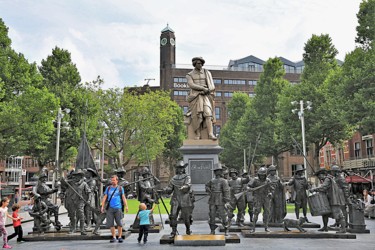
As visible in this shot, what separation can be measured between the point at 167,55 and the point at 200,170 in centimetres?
6353

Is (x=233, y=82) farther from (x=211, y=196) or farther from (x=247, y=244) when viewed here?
(x=247, y=244)

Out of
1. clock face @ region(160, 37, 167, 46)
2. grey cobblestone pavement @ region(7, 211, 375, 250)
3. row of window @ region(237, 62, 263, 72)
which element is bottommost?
grey cobblestone pavement @ region(7, 211, 375, 250)

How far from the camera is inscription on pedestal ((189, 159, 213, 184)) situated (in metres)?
14.9

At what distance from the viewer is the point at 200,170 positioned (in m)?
15.0

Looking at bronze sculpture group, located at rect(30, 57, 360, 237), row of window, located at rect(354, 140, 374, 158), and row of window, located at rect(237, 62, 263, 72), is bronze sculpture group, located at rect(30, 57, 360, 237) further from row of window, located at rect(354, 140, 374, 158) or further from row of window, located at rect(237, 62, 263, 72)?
row of window, located at rect(237, 62, 263, 72)

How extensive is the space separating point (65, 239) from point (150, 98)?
108 ft

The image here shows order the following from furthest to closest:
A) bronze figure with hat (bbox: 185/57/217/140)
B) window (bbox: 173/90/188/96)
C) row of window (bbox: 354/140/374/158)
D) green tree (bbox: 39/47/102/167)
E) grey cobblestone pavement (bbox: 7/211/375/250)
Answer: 1. window (bbox: 173/90/188/96)
2. row of window (bbox: 354/140/374/158)
3. green tree (bbox: 39/47/102/167)
4. bronze figure with hat (bbox: 185/57/217/140)
5. grey cobblestone pavement (bbox: 7/211/375/250)

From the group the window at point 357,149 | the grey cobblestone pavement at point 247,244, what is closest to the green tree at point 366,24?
the grey cobblestone pavement at point 247,244

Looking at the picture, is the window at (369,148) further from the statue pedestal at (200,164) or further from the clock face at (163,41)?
the clock face at (163,41)

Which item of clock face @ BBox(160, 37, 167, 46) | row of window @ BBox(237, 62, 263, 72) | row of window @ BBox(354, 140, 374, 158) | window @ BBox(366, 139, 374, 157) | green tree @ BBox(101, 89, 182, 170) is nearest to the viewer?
green tree @ BBox(101, 89, 182, 170)

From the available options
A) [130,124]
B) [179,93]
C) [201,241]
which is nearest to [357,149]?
[130,124]

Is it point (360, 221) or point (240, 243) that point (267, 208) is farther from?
point (360, 221)

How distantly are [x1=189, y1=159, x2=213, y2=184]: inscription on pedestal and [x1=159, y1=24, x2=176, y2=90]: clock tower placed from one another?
60.3 meters

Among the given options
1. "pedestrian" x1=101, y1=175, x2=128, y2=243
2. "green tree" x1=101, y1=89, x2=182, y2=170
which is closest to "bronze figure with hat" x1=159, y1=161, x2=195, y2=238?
"pedestrian" x1=101, y1=175, x2=128, y2=243
